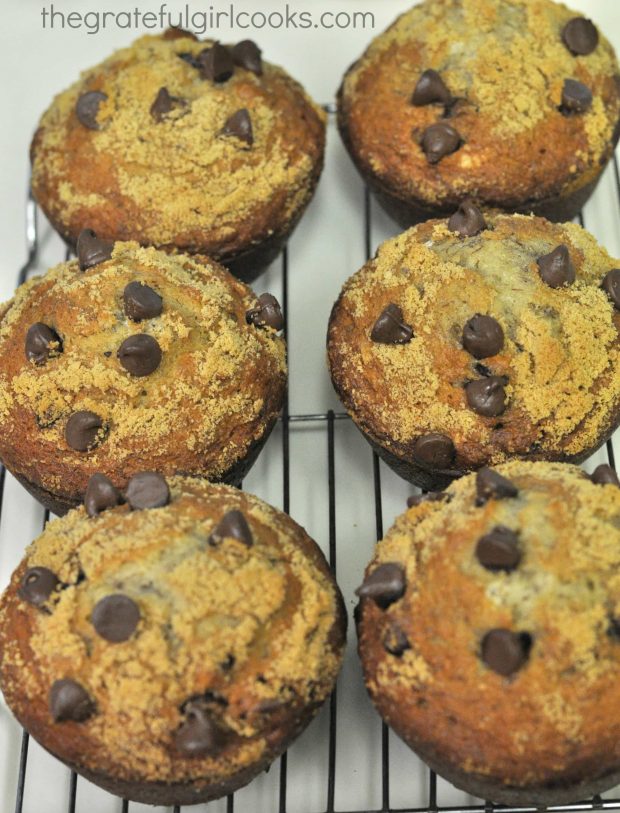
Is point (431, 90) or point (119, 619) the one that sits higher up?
point (431, 90)

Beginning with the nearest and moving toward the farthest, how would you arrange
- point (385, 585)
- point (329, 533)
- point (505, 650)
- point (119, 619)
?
point (505, 650) → point (119, 619) → point (385, 585) → point (329, 533)

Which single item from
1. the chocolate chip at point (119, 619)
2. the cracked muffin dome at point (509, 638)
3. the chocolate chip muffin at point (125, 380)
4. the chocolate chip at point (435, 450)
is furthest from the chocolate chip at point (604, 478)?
the chocolate chip at point (119, 619)

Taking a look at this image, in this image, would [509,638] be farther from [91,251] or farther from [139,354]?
[91,251]

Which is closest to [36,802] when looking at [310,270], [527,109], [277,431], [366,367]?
[277,431]

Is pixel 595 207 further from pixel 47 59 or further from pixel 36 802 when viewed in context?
pixel 36 802

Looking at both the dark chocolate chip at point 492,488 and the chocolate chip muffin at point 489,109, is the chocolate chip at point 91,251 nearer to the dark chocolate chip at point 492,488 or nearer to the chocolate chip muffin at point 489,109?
the chocolate chip muffin at point 489,109

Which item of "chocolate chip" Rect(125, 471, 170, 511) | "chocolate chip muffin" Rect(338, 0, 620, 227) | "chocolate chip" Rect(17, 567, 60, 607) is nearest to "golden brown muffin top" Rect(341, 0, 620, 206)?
"chocolate chip muffin" Rect(338, 0, 620, 227)

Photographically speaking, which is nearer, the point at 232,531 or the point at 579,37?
the point at 232,531

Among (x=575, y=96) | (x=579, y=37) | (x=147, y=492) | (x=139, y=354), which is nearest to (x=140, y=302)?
(x=139, y=354)

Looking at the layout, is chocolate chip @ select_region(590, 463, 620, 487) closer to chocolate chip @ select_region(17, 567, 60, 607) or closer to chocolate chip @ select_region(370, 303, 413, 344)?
chocolate chip @ select_region(370, 303, 413, 344)
